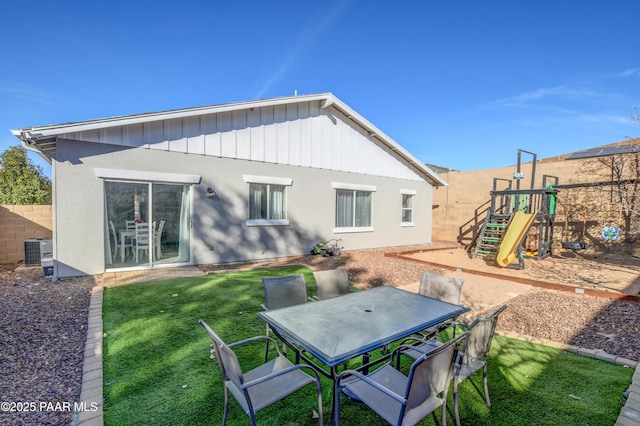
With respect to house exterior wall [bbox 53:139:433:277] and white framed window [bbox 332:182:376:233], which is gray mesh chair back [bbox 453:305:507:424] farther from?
white framed window [bbox 332:182:376:233]

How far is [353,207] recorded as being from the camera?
40.8 ft

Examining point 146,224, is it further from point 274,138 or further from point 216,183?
point 274,138

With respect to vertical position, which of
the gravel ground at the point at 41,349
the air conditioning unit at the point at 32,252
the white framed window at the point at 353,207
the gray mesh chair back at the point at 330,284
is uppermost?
the white framed window at the point at 353,207

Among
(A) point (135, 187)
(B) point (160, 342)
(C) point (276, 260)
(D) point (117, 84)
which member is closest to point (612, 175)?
(C) point (276, 260)

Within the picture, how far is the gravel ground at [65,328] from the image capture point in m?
2.86

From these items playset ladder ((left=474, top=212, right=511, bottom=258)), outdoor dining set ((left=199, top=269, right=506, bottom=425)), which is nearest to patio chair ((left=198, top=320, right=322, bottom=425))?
outdoor dining set ((left=199, top=269, right=506, bottom=425))

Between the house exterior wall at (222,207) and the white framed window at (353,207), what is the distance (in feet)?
0.77

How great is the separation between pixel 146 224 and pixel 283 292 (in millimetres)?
5901

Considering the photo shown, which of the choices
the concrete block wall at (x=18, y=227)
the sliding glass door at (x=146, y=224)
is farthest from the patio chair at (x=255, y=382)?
the concrete block wall at (x=18, y=227)

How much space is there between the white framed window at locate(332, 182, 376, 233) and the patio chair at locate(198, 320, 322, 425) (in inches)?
365

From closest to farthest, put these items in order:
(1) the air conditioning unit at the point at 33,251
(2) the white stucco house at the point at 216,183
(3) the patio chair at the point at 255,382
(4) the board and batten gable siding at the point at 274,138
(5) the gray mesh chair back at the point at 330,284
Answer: (3) the patio chair at the point at 255,382 < (5) the gray mesh chair back at the point at 330,284 < (2) the white stucco house at the point at 216,183 < (4) the board and batten gable siding at the point at 274,138 < (1) the air conditioning unit at the point at 33,251

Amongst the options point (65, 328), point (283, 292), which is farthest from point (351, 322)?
point (65, 328)

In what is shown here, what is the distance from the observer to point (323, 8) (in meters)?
9.94

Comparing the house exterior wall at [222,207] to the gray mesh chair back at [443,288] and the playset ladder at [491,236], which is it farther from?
the gray mesh chair back at [443,288]
